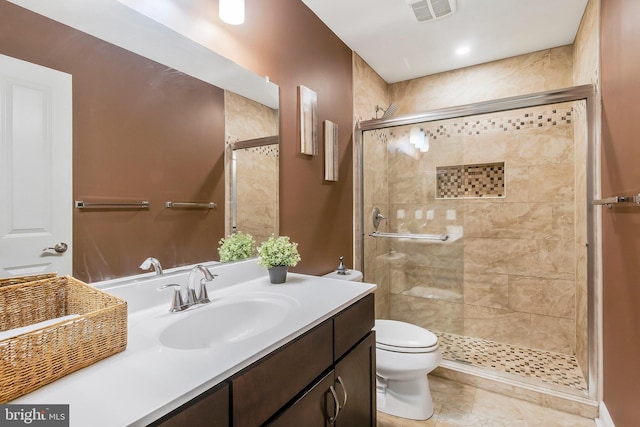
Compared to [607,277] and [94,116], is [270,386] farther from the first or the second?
[607,277]

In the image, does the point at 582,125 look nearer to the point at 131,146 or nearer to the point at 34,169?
the point at 131,146

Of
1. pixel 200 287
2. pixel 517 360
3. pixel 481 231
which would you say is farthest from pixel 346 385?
pixel 481 231

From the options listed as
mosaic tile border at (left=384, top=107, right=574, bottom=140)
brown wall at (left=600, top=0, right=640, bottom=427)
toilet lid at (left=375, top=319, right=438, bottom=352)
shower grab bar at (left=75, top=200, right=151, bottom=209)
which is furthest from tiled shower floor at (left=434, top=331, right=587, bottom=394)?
shower grab bar at (left=75, top=200, right=151, bottom=209)

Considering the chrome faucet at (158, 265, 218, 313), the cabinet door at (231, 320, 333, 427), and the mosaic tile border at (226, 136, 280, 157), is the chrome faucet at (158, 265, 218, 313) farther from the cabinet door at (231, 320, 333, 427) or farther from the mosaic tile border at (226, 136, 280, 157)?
the mosaic tile border at (226, 136, 280, 157)

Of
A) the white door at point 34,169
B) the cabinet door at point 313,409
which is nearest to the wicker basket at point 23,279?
the white door at point 34,169

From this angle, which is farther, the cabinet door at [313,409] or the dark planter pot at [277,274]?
the dark planter pot at [277,274]

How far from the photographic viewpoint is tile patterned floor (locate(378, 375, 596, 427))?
1791mm

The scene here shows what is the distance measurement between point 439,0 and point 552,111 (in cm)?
118

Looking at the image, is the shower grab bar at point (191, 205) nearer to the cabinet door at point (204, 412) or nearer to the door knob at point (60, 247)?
the door knob at point (60, 247)

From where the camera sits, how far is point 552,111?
2.29m

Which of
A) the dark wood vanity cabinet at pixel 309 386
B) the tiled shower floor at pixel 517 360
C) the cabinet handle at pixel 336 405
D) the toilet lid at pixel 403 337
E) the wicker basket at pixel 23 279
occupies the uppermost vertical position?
the wicker basket at pixel 23 279

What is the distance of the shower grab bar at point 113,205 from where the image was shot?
96 centimetres

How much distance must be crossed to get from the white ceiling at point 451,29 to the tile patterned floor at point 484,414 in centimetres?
250

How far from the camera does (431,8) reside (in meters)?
1.98
